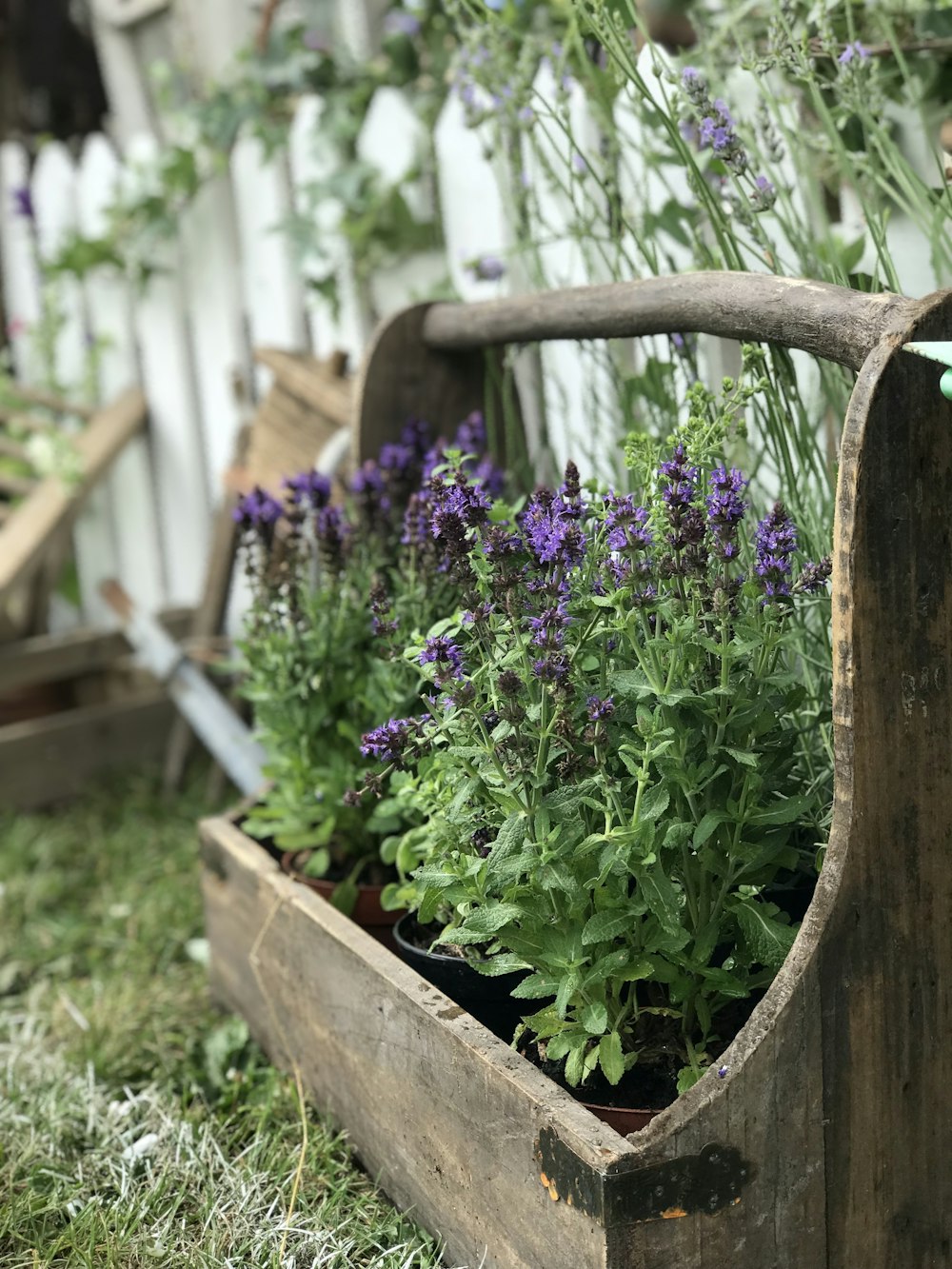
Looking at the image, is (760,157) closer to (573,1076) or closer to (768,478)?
(768,478)

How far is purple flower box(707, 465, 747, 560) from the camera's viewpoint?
3.59 feet

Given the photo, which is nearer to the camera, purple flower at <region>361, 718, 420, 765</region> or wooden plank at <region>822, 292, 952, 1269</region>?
wooden plank at <region>822, 292, 952, 1269</region>

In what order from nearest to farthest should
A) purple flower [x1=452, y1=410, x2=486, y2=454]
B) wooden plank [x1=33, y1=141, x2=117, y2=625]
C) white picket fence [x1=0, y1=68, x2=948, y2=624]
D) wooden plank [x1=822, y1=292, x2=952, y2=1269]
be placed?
wooden plank [x1=822, y1=292, x2=952, y2=1269]
purple flower [x1=452, y1=410, x2=486, y2=454]
white picket fence [x1=0, y1=68, x2=948, y2=624]
wooden plank [x1=33, y1=141, x2=117, y2=625]

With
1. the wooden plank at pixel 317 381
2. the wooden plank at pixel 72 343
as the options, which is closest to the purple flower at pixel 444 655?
the wooden plank at pixel 317 381

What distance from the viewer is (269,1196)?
1435 mm

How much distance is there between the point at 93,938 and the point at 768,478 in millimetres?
1440

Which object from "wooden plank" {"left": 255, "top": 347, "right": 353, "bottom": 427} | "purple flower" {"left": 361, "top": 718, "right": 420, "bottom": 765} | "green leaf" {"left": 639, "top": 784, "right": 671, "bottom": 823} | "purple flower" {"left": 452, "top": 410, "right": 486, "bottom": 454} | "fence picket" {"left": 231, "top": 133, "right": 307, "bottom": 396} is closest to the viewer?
"green leaf" {"left": 639, "top": 784, "right": 671, "bottom": 823}

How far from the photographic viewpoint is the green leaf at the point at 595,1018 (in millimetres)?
Result: 1135

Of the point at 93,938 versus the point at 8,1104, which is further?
the point at 93,938

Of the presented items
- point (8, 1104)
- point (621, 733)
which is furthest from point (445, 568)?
point (8, 1104)

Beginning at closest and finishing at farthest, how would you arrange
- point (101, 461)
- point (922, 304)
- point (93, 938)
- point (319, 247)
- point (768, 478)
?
point (922, 304) < point (768, 478) < point (93, 938) < point (319, 247) < point (101, 461)

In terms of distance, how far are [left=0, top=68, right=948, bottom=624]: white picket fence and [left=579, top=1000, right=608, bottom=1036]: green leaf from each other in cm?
91

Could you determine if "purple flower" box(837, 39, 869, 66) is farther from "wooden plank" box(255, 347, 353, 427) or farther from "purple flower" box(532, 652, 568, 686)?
"wooden plank" box(255, 347, 353, 427)

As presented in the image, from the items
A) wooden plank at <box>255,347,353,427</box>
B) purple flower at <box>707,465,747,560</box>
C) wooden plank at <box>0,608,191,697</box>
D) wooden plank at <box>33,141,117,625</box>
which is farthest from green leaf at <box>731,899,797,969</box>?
wooden plank at <box>33,141,117,625</box>
